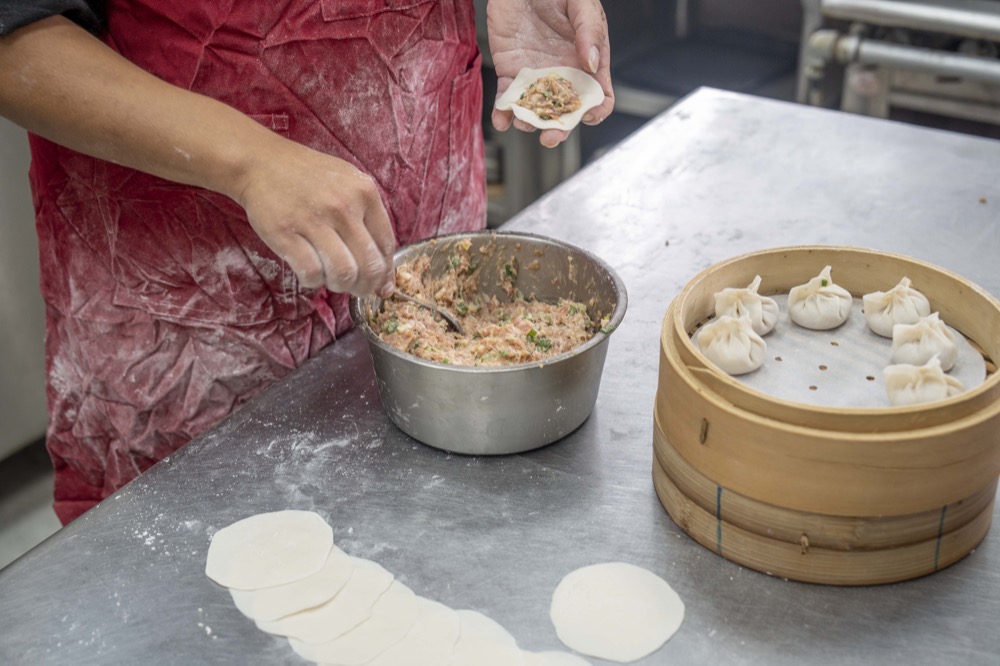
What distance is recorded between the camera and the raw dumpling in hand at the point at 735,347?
4.05 ft

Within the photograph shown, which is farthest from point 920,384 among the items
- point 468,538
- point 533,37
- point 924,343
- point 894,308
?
point 533,37

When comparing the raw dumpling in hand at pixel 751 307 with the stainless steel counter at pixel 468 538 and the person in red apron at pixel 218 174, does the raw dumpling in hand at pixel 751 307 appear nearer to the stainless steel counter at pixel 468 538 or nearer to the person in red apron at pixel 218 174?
the stainless steel counter at pixel 468 538

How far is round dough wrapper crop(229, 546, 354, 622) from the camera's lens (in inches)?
46.9

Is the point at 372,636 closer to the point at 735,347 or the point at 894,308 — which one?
the point at 735,347

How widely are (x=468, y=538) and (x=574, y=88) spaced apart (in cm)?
93

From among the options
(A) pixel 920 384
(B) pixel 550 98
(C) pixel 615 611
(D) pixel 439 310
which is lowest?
(C) pixel 615 611

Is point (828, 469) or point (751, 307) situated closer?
point (828, 469)

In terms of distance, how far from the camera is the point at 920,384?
1147 millimetres

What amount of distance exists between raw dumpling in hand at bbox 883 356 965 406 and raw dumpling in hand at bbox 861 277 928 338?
0.14 metres

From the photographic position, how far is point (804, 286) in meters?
1.35

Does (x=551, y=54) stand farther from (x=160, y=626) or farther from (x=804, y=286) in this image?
(x=160, y=626)

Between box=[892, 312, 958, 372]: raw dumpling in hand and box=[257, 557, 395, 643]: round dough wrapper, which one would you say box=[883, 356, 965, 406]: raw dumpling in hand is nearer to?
box=[892, 312, 958, 372]: raw dumpling in hand

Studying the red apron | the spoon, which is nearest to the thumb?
the red apron

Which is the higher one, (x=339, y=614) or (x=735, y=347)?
(x=735, y=347)
